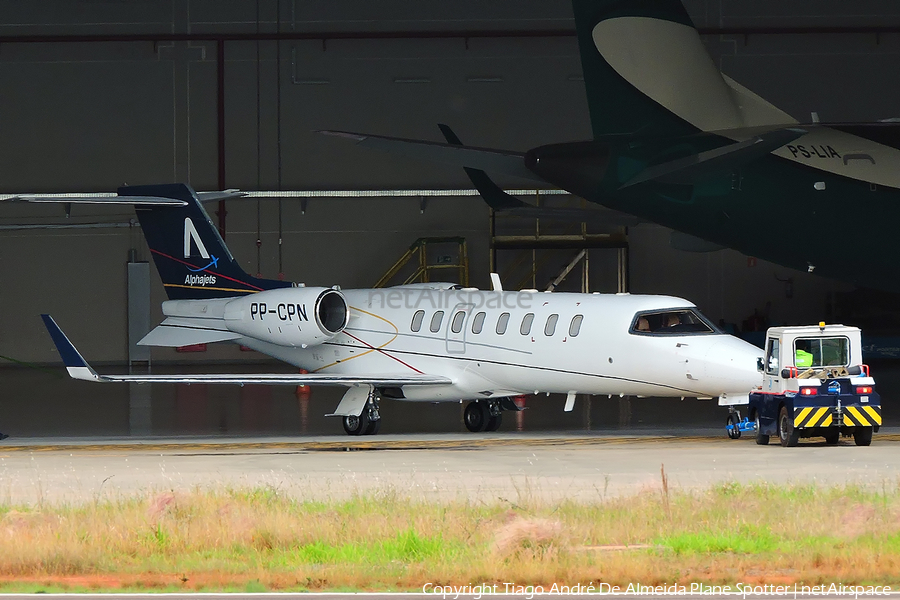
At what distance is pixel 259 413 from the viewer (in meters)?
25.7

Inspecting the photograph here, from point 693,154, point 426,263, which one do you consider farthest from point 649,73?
point 426,263

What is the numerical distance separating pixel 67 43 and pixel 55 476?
997 inches

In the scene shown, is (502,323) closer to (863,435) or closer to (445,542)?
(863,435)

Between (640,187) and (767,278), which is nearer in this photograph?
(640,187)

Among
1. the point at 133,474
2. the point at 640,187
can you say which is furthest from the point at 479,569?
the point at 640,187

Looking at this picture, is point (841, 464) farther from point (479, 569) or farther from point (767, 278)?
point (767, 278)

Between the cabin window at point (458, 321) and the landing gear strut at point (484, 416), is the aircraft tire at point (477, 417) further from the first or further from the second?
the cabin window at point (458, 321)

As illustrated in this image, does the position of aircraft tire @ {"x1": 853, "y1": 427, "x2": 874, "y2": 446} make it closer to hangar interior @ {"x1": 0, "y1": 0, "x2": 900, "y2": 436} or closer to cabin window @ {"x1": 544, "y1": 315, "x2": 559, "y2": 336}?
cabin window @ {"x1": 544, "y1": 315, "x2": 559, "y2": 336}

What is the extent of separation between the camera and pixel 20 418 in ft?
80.6

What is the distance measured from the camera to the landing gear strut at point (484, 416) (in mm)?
20781

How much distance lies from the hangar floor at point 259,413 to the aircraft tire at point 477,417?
0.31 m

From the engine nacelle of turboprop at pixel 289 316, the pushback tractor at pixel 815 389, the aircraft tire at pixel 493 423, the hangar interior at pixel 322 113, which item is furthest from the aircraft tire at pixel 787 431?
the hangar interior at pixel 322 113

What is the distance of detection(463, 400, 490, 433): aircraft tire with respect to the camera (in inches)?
819

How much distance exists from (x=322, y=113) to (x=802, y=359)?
874 inches
